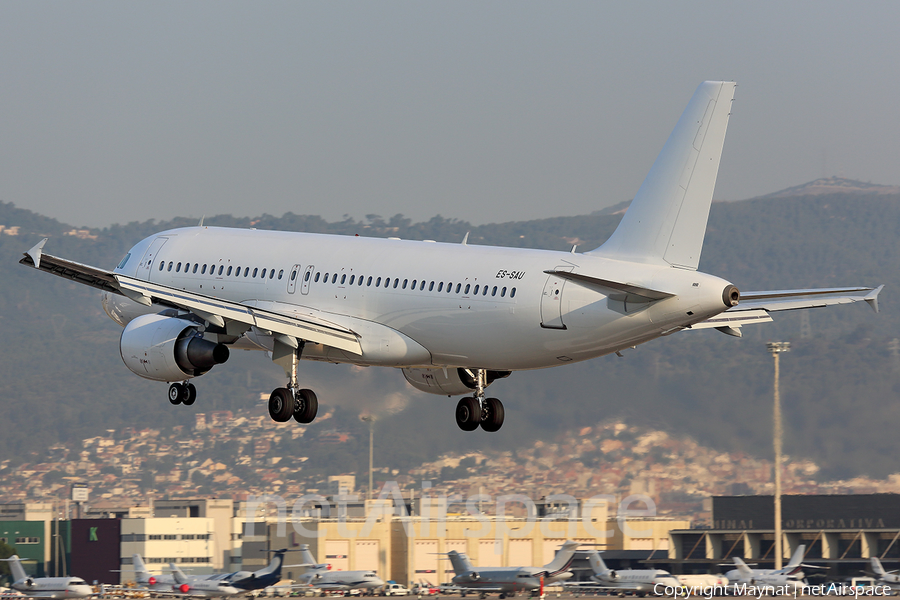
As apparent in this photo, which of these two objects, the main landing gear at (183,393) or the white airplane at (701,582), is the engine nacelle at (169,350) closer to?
the main landing gear at (183,393)

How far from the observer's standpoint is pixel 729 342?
151 m

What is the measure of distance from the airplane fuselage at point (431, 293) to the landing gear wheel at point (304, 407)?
1.35m

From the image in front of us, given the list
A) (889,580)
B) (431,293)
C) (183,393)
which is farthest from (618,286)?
(889,580)

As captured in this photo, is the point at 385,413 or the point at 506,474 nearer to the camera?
the point at 385,413

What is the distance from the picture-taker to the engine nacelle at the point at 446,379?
1690 inches

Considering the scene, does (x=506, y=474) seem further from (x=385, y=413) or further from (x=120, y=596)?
(x=120, y=596)

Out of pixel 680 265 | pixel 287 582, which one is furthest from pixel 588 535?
pixel 680 265

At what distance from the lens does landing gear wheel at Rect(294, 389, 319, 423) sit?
1581 inches

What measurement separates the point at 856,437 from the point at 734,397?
10.3 meters

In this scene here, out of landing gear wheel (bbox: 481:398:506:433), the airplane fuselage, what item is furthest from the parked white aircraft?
the airplane fuselage

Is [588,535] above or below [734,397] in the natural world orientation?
below

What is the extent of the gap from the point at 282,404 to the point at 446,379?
5.93 meters

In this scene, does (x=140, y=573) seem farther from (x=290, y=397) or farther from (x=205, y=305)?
(x=205, y=305)

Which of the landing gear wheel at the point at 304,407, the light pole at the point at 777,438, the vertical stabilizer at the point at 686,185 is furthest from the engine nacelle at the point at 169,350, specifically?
the light pole at the point at 777,438
